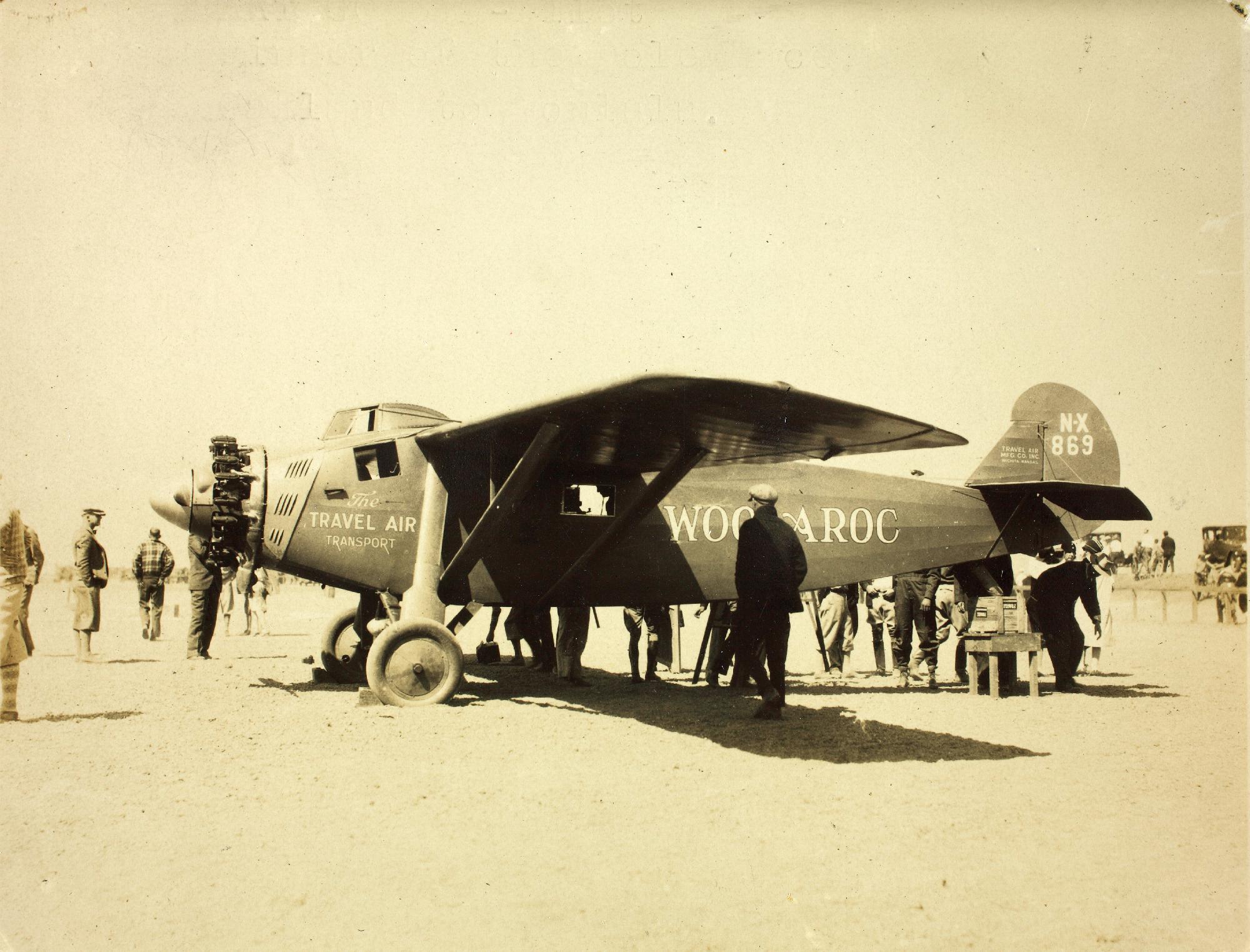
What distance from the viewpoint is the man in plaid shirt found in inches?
621

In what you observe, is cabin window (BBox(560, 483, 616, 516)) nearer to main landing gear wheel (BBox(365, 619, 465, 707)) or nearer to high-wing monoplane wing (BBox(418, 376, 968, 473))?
high-wing monoplane wing (BBox(418, 376, 968, 473))

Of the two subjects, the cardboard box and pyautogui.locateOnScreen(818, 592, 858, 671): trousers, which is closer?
the cardboard box

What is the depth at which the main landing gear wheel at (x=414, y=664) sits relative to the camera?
24.8ft

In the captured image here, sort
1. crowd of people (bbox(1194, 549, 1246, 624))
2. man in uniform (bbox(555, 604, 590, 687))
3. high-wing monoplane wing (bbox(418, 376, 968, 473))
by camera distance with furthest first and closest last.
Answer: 1. crowd of people (bbox(1194, 549, 1246, 624))
2. man in uniform (bbox(555, 604, 590, 687))
3. high-wing monoplane wing (bbox(418, 376, 968, 473))

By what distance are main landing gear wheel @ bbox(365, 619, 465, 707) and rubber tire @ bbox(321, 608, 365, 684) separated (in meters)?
2.53

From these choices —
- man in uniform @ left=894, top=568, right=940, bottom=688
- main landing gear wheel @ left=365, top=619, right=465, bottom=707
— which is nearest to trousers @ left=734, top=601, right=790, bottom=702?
main landing gear wheel @ left=365, top=619, right=465, bottom=707

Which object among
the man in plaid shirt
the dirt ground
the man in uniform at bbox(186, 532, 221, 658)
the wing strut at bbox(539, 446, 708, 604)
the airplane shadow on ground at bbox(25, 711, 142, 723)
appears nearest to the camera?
the dirt ground

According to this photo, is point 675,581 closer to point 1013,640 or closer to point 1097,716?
point 1013,640

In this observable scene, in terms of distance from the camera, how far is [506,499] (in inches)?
306

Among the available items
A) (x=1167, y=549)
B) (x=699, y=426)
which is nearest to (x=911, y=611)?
(x=699, y=426)

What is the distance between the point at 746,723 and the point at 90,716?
585cm

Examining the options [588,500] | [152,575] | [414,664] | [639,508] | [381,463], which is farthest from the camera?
[152,575]

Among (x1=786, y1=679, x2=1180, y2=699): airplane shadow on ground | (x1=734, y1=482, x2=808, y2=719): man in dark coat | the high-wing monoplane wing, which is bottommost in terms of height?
(x1=786, y1=679, x2=1180, y2=699): airplane shadow on ground

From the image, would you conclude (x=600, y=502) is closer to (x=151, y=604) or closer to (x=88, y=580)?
(x=88, y=580)
